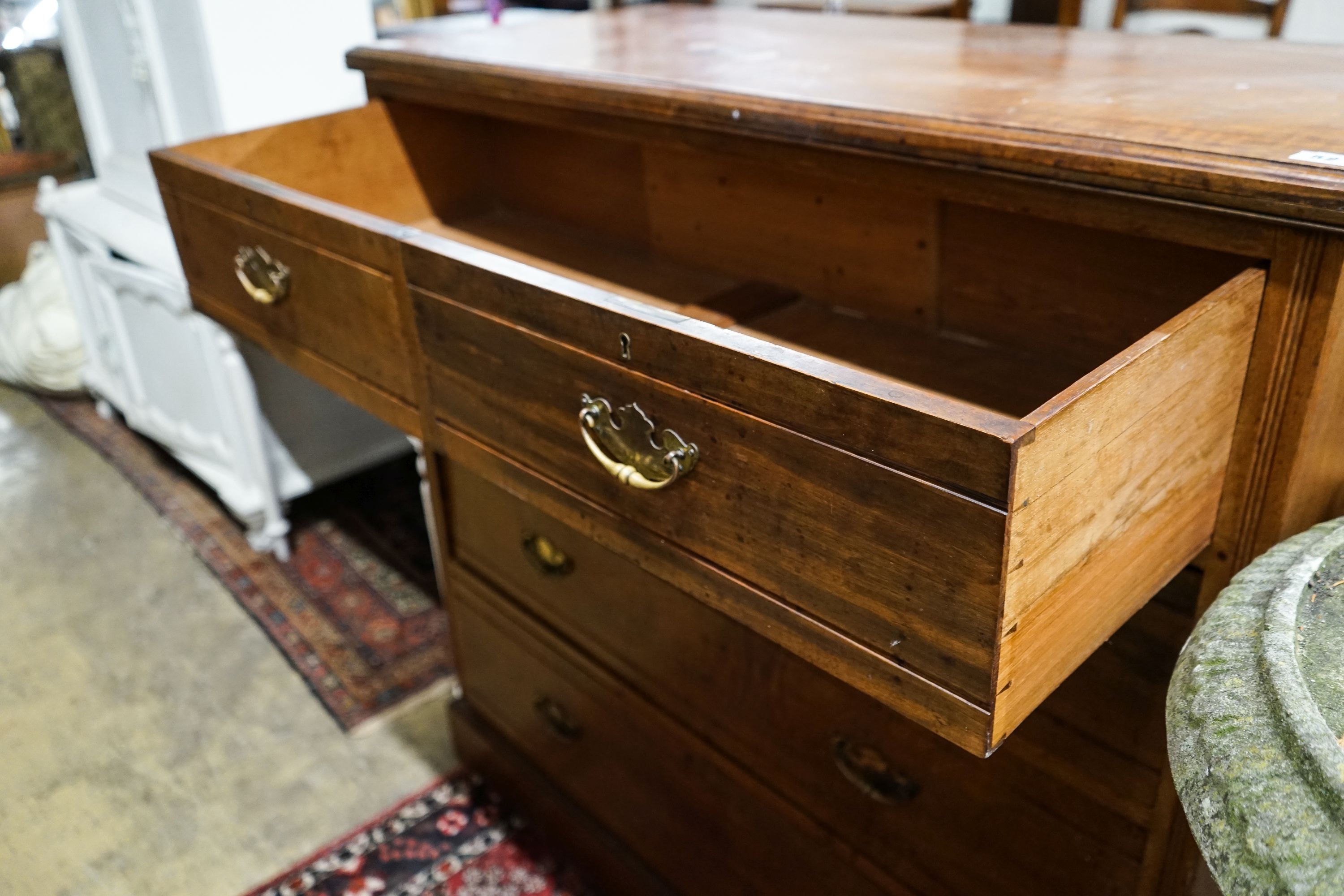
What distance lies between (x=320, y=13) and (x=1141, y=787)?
157cm

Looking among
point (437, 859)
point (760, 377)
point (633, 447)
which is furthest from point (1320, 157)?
point (437, 859)

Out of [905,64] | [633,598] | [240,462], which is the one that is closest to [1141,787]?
[633,598]

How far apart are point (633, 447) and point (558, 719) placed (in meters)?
0.57

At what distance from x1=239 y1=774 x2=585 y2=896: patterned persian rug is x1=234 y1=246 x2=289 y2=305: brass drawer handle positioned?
675 mm

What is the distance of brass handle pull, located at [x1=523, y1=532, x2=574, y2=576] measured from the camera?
1.11 metres

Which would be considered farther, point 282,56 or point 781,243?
point 282,56

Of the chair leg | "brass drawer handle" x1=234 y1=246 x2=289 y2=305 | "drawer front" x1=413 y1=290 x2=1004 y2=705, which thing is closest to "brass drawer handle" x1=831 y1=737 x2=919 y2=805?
"drawer front" x1=413 y1=290 x2=1004 y2=705

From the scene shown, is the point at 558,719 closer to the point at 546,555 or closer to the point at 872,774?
the point at 546,555

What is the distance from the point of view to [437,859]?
1.33m

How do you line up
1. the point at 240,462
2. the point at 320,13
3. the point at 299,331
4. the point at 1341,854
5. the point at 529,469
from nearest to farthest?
1. the point at 1341,854
2. the point at 529,469
3. the point at 299,331
4. the point at 320,13
5. the point at 240,462

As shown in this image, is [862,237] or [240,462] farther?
[240,462]

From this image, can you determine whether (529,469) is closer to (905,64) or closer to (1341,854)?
(905,64)

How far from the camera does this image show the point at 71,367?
2.54 m

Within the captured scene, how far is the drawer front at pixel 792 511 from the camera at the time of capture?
0.60m
